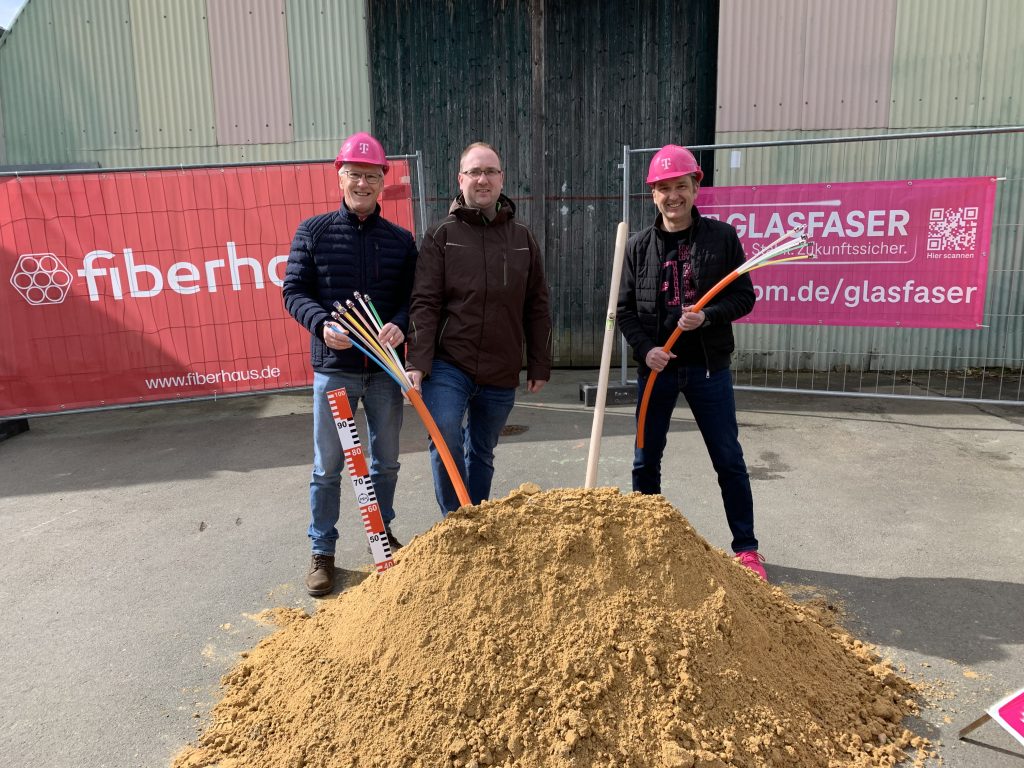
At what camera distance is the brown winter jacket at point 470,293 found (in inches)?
136

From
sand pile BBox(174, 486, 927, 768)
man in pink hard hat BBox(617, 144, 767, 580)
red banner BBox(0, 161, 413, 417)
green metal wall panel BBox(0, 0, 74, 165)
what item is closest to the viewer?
sand pile BBox(174, 486, 927, 768)

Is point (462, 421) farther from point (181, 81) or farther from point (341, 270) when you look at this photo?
point (181, 81)

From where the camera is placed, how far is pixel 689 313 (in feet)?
11.3

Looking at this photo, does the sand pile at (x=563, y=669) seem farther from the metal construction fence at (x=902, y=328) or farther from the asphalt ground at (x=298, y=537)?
the metal construction fence at (x=902, y=328)

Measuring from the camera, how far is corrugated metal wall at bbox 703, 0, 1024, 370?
7863 millimetres

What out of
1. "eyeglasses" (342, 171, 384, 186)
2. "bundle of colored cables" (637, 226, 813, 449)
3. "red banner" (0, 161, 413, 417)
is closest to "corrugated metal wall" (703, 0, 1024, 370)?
"red banner" (0, 161, 413, 417)

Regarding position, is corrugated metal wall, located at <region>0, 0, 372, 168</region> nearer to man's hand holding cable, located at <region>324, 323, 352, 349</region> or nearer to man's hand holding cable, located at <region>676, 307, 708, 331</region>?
man's hand holding cable, located at <region>324, 323, 352, 349</region>

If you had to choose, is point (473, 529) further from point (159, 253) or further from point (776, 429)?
point (159, 253)

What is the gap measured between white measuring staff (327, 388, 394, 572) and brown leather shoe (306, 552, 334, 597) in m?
0.32

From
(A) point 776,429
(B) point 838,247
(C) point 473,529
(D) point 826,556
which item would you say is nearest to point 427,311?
(C) point 473,529

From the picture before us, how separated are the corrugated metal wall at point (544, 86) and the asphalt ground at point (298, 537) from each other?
2985mm

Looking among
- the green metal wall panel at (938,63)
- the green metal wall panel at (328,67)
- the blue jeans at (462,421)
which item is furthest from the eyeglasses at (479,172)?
the green metal wall panel at (938,63)

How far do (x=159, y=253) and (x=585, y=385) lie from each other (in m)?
4.13

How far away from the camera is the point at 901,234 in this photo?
6.38 m
